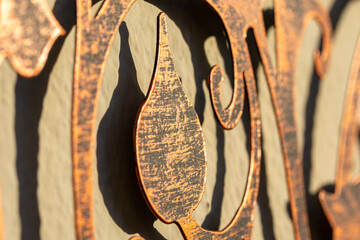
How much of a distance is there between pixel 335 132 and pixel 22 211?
13.1 inches

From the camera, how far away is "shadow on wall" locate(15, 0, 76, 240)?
0.22 m

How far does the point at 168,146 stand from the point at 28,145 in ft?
0.26

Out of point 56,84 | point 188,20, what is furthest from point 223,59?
point 56,84

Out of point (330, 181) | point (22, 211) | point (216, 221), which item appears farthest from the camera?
point (330, 181)

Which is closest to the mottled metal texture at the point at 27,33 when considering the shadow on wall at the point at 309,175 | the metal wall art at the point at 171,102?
the metal wall art at the point at 171,102

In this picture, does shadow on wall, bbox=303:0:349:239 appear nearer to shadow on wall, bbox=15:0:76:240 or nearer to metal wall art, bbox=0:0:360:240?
metal wall art, bbox=0:0:360:240

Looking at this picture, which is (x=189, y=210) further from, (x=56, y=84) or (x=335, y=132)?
(x=335, y=132)

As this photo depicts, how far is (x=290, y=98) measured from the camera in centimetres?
37

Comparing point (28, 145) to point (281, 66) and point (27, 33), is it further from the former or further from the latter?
point (281, 66)

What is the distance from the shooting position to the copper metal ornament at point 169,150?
25 cm

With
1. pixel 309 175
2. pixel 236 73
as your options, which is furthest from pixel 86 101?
pixel 309 175

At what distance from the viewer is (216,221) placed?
1.08 ft

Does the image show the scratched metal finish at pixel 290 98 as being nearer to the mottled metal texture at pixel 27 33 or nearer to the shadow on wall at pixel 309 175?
the shadow on wall at pixel 309 175

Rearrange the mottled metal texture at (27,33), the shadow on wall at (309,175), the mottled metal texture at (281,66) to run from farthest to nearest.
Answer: the shadow on wall at (309,175), the mottled metal texture at (281,66), the mottled metal texture at (27,33)
